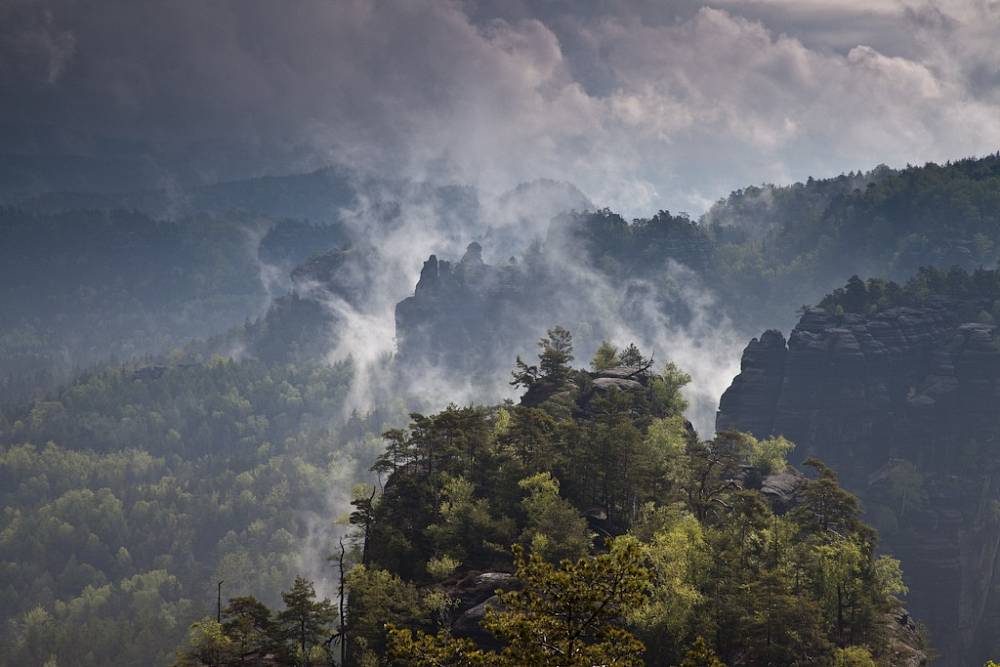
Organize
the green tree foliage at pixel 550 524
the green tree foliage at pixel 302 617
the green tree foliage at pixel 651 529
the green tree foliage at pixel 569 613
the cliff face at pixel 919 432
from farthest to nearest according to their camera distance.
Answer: the cliff face at pixel 919 432 < the green tree foliage at pixel 550 524 < the green tree foliage at pixel 302 617 < the green tree foliage at pixel 651 529 < the green tree foliage at pixel 569 613

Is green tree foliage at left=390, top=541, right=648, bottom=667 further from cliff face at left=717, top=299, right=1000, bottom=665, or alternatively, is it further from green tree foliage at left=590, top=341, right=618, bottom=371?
cliff face at left=717, top=299, right=1000, bottom=665

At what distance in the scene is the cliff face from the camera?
536 ft

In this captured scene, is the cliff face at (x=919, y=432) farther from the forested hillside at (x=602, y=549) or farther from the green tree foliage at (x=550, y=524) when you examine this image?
the green tree foliage at (x=550, y=524)

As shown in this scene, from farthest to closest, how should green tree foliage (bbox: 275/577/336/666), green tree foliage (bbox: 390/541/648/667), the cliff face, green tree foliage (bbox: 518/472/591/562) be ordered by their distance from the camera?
the cliff face → green tree foliage (bbox: 518/472/591/562) → green tree foliage (bbox: 275/577/336/666) → green tree foliage (bbox: 390/541/648/667)

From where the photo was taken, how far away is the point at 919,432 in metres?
185

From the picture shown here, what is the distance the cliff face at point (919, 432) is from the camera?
6432 inches

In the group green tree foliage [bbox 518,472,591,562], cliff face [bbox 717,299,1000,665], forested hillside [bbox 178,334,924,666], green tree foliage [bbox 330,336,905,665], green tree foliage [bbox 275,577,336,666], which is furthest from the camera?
cliff face [bbox 717,299,1000,665]

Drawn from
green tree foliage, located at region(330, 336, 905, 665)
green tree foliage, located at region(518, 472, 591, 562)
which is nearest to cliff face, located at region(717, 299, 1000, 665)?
green tree foliage, located at region(330, 336, 905, 665)

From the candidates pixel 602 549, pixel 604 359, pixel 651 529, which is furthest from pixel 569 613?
pixel 604 359

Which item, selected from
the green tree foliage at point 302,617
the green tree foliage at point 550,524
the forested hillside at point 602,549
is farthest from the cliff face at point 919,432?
the green tree foliage at point 302,617

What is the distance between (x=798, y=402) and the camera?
197 meters

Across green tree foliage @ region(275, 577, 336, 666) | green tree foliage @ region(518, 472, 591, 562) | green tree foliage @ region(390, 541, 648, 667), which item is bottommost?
green tree foliage @ region(390, 541, 648, 667)

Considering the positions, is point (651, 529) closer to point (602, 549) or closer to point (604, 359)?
point (602, 549)

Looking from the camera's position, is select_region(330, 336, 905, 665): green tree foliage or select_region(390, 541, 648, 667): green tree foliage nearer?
select_region(390, 541, 648, 667): green tree foliage
